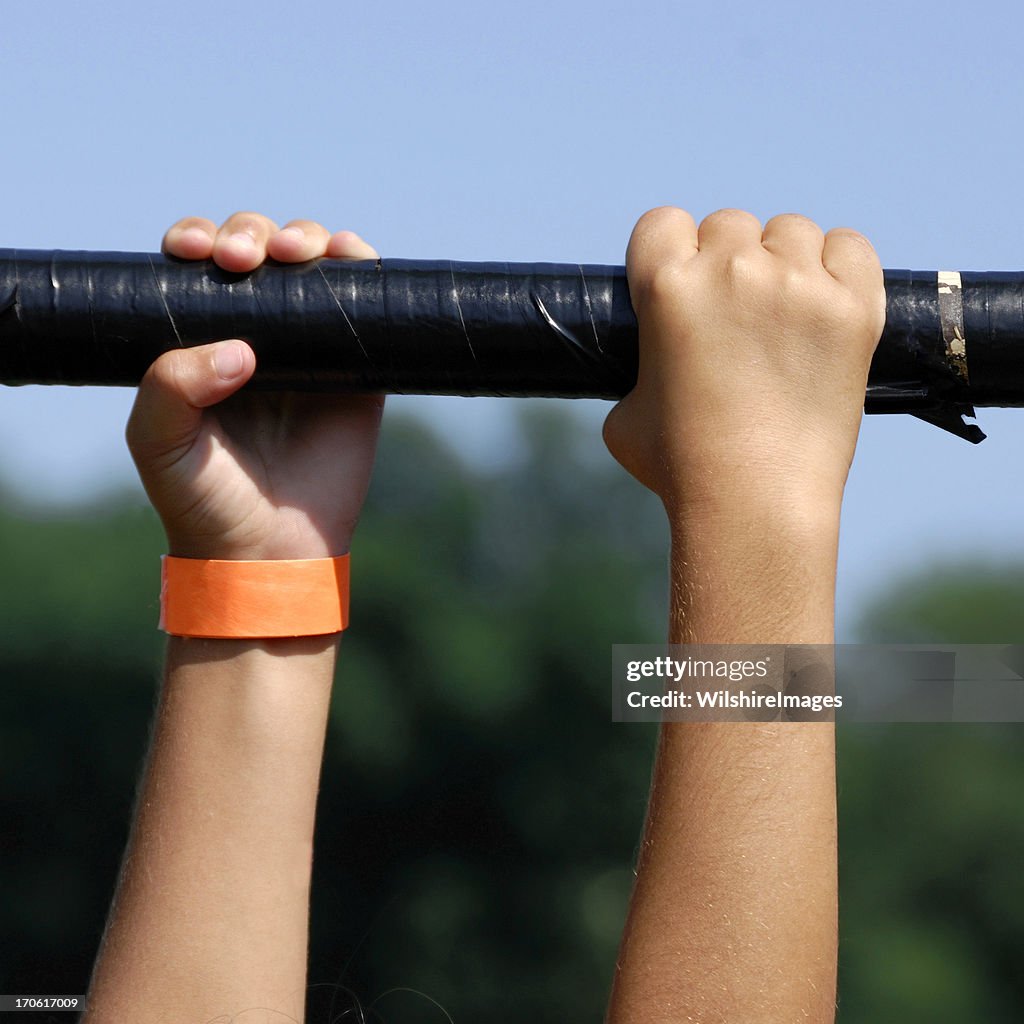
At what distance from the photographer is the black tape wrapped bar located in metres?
2.40

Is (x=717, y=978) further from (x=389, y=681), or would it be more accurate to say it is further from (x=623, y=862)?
(x=623, y=862)

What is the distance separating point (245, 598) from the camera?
284cm

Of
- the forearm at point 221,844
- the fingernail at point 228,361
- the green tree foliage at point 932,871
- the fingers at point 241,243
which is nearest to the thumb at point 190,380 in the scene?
the fingernail at point 228,361

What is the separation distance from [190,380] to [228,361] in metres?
0.07

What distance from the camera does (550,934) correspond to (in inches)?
1661

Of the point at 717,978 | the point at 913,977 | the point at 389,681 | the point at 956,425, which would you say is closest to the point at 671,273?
the point at 956,425

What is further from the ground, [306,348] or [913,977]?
[306,348]

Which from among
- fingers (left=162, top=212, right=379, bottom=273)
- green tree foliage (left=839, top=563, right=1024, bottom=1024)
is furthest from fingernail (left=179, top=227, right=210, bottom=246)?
green tree foliage (left=839, top=563, right=1024, bottom=1024)

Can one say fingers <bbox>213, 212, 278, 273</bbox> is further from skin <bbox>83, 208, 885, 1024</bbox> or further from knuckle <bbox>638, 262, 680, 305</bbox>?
knuckle <bbox>638, 262, 680, 305</bbox>

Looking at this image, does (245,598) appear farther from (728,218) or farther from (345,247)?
(728,218)

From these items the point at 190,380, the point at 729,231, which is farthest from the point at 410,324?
the point at 729,231

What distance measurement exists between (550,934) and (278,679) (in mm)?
40777

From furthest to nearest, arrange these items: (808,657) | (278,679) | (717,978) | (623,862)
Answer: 1. (623,862)
2. (278,679)
3. (808,657)
4. (717,978)

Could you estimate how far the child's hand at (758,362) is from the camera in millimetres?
2211
